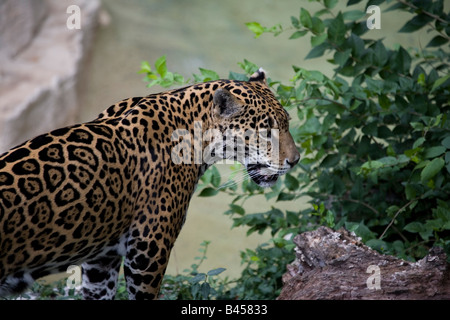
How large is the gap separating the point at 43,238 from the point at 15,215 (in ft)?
0.69

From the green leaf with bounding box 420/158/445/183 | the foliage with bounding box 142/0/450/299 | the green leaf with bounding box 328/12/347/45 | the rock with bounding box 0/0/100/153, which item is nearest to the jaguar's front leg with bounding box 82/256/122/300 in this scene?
the foliage with bounding box 142/0/450/299

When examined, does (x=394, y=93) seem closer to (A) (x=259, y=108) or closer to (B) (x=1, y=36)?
(A) (x=259, y=108)

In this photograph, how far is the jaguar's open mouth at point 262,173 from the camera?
158 inches

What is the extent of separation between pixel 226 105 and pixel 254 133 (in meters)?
0.25

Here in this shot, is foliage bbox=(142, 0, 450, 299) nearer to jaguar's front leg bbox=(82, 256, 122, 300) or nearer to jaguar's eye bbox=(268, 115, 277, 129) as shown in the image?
jaguar's eye bbox=(268, 115, 277, 129)

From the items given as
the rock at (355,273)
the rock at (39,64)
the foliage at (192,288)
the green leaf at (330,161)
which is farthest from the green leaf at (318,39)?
the rock at (39,64)

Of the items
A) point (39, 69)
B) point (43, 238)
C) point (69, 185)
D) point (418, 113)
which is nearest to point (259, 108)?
point (69, 185)

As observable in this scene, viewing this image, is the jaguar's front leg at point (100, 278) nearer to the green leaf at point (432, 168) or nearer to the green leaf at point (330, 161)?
the green leaf at point (432, 168)

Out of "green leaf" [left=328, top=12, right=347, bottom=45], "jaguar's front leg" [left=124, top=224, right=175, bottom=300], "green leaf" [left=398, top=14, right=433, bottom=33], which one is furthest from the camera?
"green leaf" [left=398, top=14, right=433, bottom=33]

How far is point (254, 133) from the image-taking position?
13.0 ft

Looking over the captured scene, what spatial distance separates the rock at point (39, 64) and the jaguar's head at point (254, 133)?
5.29 metres

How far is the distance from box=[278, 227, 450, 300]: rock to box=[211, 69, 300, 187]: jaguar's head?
0.52m

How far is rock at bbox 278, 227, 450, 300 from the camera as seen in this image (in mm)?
3512
